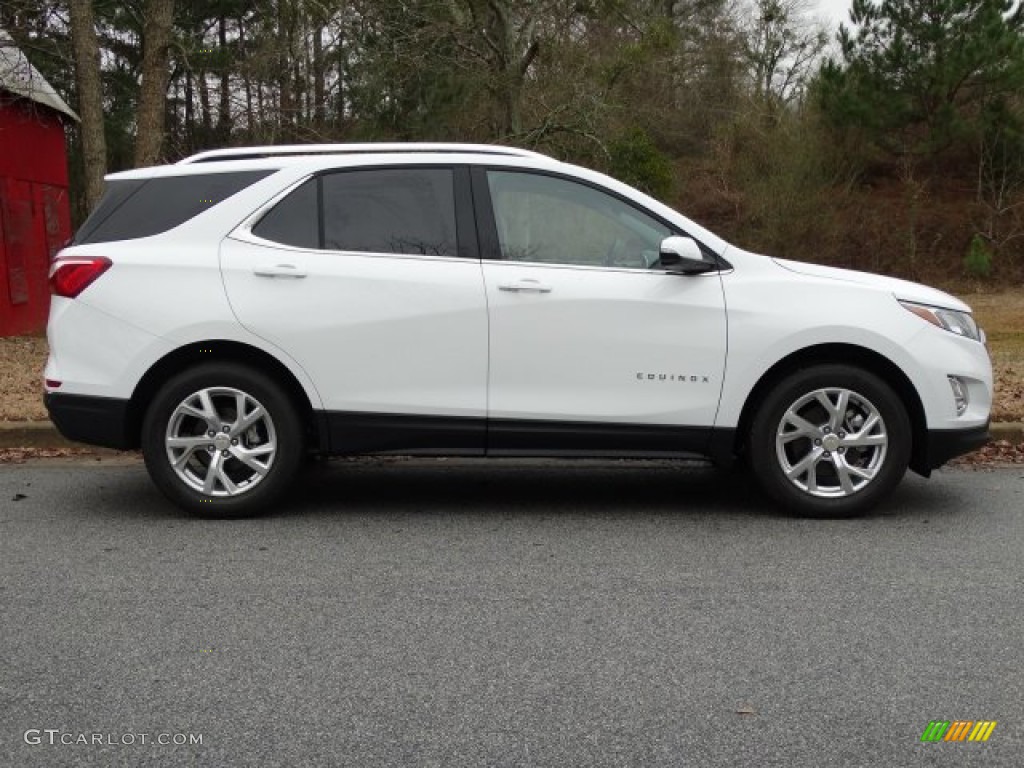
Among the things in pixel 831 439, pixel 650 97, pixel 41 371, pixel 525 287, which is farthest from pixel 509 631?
pixel 650 97

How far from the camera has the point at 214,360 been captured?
5609mm

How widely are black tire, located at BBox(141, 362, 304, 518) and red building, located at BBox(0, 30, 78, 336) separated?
428 inches

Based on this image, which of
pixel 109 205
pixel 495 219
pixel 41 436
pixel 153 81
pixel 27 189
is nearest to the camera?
pixel 495 219

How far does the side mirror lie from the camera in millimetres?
5387

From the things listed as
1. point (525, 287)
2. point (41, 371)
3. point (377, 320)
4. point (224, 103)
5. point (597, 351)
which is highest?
point (224, 103)

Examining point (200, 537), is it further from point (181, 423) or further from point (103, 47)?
point (103, 47)

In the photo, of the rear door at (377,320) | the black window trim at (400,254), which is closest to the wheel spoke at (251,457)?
the rear door at (377,320)

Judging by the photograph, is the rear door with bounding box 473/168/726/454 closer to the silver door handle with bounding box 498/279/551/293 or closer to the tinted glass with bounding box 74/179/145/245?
the silver door handle with bounding box 498/279/551/293

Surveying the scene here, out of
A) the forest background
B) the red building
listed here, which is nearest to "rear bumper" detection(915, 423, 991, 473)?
the forest background

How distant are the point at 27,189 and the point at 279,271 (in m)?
13.0

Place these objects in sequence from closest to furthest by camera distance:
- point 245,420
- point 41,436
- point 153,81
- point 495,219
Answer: point 245,420
point 495,219
point 41,436
point 153,81

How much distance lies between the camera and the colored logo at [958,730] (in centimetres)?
319

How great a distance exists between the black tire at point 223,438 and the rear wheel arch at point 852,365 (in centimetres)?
237

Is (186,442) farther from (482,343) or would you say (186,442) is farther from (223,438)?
(482,343)
